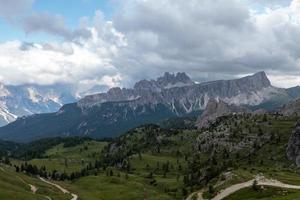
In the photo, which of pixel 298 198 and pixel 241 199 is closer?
pixel 298 198

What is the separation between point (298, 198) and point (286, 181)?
6701 centimetres

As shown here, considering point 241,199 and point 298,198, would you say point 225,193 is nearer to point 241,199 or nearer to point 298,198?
point 241,199

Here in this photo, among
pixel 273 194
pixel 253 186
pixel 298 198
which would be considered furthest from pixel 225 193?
pixel 298 198

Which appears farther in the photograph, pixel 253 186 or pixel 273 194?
pixel 253 186

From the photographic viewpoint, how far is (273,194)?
170625mm

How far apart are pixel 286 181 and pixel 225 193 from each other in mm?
23861

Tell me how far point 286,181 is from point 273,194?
30327 millimetres

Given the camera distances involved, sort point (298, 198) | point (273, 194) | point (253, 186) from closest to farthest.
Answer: point (298, 198) → point (273, 194) → point (253, 186)

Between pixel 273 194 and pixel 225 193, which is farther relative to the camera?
pixel 225 193

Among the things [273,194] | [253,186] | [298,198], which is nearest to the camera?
[298,198]

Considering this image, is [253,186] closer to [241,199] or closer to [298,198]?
[241,199]

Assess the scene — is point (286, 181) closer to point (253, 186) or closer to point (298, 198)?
point (253, 186)

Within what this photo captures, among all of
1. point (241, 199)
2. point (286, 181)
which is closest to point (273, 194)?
point (241, 199)

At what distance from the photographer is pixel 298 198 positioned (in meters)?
133
